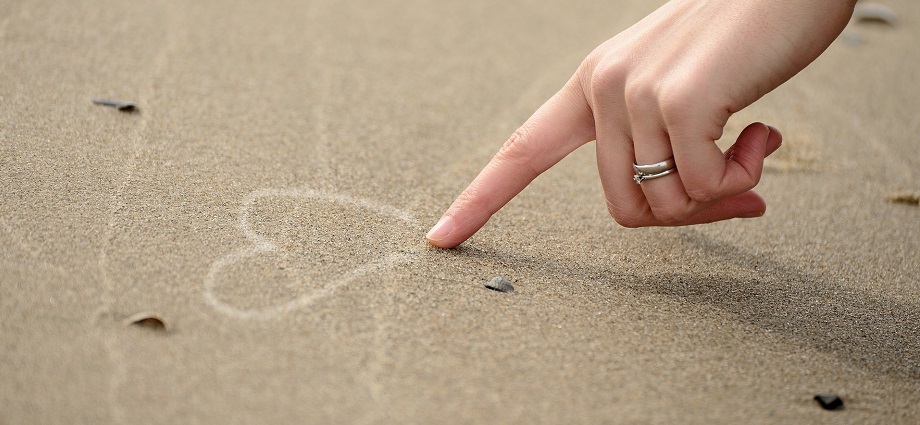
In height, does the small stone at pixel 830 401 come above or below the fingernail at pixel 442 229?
below

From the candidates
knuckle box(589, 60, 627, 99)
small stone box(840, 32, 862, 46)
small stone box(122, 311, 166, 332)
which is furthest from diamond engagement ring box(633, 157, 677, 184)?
small stone box(840, 32, 862, 46)

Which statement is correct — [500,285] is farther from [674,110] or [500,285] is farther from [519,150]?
[674,110]

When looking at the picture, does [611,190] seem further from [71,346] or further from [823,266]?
[71,346]

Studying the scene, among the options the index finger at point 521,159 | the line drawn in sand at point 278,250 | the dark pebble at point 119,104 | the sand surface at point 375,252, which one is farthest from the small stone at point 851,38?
the dark pebble at point 119,104

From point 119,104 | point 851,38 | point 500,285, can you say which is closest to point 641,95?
point 500,285

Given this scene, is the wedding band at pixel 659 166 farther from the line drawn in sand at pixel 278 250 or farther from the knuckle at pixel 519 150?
the line drawn in sand at pixel 278 250
